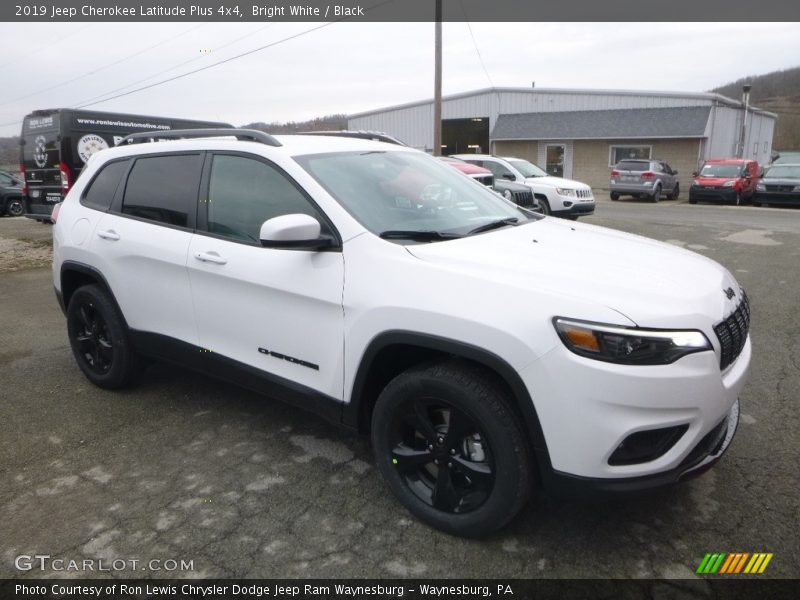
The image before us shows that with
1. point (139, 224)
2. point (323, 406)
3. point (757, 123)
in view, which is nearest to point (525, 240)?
point (323, 406)

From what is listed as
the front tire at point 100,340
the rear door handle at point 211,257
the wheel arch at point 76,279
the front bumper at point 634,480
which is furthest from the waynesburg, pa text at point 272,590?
the wheel arch at point 76,279

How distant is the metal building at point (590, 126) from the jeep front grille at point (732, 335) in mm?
26319

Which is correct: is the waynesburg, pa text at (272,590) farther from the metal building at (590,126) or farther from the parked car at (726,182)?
the metal building at (590,126)

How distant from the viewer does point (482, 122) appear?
3616 centimetres

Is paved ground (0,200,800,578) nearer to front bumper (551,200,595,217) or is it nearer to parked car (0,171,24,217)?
front bumper (551,200,595,217)

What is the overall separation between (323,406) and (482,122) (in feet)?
116

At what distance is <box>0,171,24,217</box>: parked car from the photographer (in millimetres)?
18812

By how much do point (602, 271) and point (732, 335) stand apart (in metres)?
0.61

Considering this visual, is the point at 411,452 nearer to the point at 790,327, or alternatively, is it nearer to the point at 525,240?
the point at 525,240

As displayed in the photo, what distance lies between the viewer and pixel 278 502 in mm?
2965

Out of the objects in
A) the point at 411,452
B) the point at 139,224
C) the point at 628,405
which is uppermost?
the point at 139,224

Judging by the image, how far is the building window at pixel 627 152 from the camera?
30109 millimetres

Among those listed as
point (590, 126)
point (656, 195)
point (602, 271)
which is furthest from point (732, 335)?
point (590, 126)

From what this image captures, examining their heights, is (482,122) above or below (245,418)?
above
